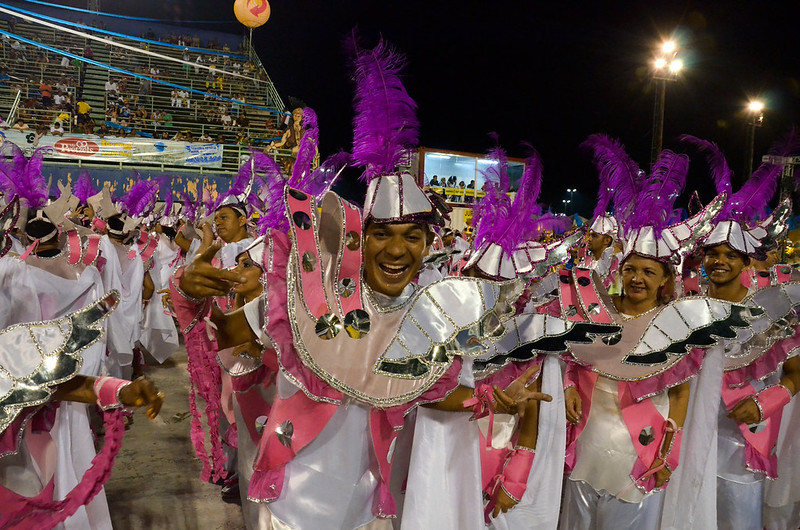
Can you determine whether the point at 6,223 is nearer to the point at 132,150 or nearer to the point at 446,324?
the point at 446,324

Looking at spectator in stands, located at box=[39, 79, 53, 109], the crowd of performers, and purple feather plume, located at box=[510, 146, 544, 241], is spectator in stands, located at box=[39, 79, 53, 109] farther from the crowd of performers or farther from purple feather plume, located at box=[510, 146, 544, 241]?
purple feather plume, located at box=[510, 146, 544, 241]

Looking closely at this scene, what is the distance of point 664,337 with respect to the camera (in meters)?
2.66

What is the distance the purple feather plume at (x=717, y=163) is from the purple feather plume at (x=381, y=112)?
269cm

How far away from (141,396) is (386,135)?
1.17 m

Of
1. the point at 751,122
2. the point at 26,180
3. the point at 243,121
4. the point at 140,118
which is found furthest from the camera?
the point at 243,121

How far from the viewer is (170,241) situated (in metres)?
9.63

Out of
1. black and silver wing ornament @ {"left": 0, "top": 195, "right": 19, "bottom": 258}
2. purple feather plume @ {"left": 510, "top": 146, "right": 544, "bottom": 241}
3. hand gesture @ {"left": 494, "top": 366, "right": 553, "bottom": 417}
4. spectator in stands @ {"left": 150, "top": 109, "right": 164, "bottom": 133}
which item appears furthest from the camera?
spectator in stands @ {"left": 150, "top": 109, "right": 164, "bottom": 133}

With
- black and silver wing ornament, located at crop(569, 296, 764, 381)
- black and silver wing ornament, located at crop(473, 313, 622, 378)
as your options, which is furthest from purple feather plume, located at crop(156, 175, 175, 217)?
black and silver wing ornament, located at crop(569, 296, 764, 381)

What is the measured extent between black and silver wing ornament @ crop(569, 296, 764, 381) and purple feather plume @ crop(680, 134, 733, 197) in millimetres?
1644

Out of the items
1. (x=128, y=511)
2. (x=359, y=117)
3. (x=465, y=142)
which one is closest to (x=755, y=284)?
(x=359, y=117)

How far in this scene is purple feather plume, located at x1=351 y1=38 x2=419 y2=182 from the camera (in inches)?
82.9

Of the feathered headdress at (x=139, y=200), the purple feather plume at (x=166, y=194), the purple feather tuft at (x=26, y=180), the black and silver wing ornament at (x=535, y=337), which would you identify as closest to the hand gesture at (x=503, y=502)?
the black and silver wing ornament at (x=535, y=337)

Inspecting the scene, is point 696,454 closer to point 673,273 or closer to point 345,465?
point 673,273

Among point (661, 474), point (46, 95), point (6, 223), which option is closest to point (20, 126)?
point (46, 95)
